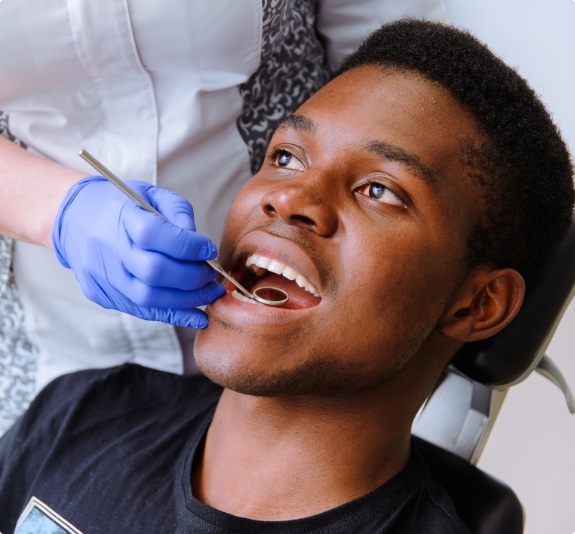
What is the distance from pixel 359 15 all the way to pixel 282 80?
20 centimetres

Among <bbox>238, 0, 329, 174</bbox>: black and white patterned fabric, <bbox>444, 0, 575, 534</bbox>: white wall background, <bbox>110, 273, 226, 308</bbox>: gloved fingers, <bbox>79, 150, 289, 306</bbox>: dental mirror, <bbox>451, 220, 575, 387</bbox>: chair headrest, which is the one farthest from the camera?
<bbox>444, 0, 575, 534</bbox>: white wall background

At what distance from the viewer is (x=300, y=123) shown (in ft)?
4.30

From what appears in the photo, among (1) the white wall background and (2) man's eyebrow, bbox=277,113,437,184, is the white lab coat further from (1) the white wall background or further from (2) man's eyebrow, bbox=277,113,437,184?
(2) man's eyebrow, bbox=277,113,437,184

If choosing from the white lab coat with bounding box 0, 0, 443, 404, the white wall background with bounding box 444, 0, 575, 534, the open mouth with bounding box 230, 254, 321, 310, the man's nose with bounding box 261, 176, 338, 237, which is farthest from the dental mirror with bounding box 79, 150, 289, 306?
the white wall background with bounding box 444, 0, 575, 534

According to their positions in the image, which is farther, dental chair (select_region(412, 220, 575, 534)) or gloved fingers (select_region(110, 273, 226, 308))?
dental chair (select_region(412, 220, 575, 534))

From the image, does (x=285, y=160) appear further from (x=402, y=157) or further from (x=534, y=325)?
(x=534, y=325)

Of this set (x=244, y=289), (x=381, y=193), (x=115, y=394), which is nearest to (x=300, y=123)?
(x=381, y=193)

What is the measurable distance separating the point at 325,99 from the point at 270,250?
0.30 m

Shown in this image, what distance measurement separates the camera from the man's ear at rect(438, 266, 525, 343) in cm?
129

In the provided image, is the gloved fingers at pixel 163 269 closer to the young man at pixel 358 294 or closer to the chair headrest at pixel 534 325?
the young man at pixel 358 294

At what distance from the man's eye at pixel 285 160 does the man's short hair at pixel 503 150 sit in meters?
0.21

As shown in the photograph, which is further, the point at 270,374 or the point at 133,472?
the point at 133,472

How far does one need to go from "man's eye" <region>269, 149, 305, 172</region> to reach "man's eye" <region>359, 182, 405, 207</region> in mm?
132

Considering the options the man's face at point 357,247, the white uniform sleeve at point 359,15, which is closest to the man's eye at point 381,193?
the man's face at point 357,247
